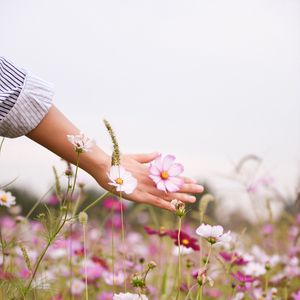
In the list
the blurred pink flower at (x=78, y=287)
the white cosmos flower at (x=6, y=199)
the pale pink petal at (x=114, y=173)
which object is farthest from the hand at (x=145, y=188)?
the blurred pink flower at (x=78, y=287)

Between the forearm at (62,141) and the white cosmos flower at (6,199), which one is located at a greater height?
the forearm at (62,141)

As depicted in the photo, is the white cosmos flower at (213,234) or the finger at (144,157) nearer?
the white cosmos flower at (213,234)

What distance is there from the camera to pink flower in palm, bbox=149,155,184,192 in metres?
1.38

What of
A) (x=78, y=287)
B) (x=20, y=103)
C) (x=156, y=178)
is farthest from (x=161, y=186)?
(x=78, y=287)

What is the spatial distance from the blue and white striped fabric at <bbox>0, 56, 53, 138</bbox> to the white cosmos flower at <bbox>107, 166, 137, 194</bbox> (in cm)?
25

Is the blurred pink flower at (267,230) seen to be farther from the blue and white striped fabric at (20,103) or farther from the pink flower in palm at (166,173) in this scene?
the blue and white striped fabric at (20,103)

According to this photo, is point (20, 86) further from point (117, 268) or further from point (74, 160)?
point (117, 268)

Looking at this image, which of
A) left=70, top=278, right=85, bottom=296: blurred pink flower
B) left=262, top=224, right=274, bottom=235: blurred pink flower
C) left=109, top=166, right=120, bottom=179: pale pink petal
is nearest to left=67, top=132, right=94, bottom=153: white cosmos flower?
left=109, top=166, right=120, bottom=179: pale pink petal

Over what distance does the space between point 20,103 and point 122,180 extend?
0.31 meters

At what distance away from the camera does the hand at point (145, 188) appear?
142cm

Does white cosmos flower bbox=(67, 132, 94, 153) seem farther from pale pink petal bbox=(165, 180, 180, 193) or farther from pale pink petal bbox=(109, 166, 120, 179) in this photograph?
pale pink petal bbox=(165, 180, 180, 193)

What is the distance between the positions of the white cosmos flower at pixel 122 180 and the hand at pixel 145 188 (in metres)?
0.08

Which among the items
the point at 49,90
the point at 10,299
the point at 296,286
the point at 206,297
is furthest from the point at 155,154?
the point at 296,286

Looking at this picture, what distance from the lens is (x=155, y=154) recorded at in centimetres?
155
